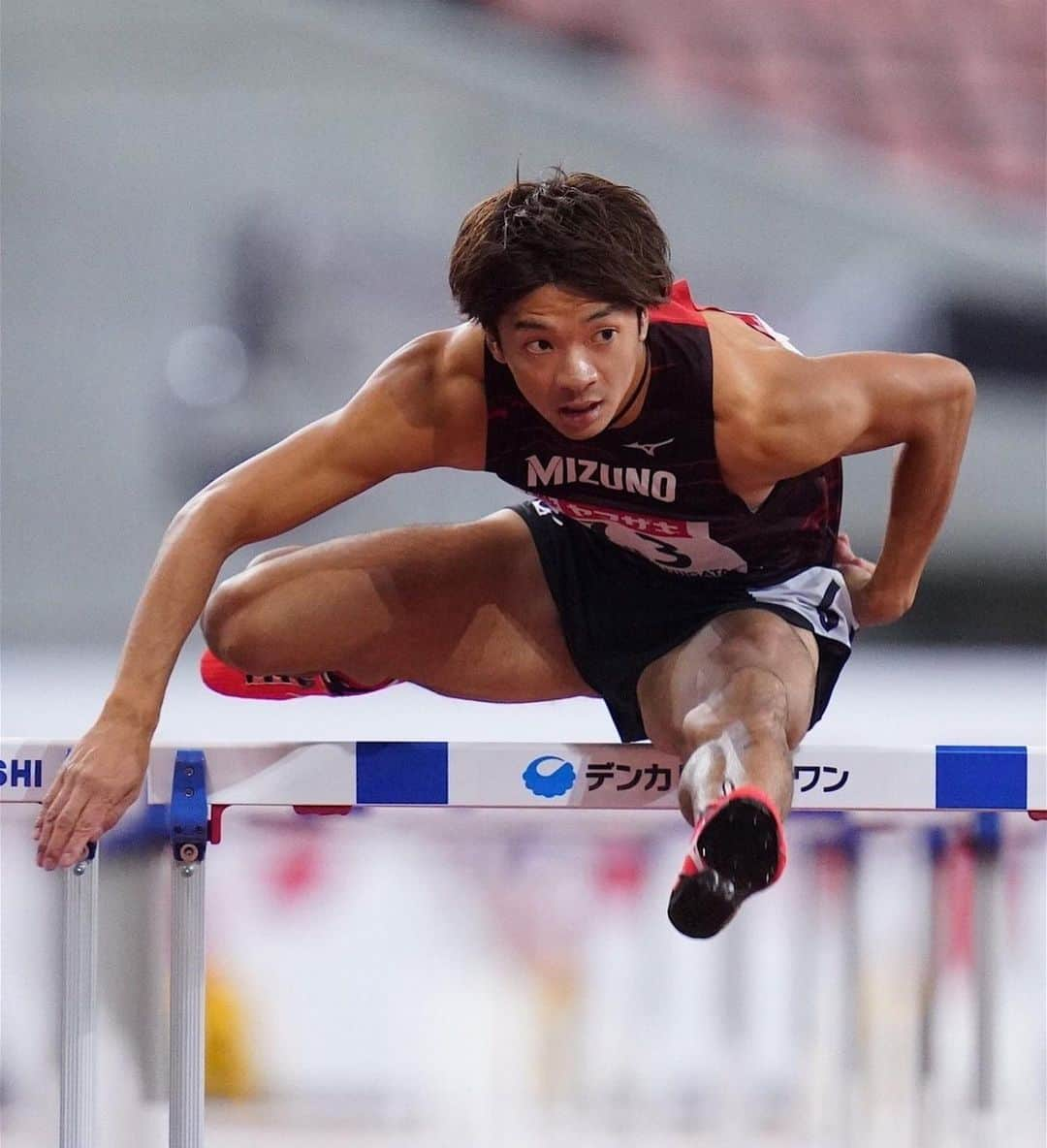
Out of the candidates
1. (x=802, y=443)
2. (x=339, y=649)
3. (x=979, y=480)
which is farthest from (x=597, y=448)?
(x=979, y=480)

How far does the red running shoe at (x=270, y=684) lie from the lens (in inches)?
78.5

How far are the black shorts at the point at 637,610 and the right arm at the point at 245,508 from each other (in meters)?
0.25

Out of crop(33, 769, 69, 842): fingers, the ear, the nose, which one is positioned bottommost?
crop(33, 769, 69, 842): fingers

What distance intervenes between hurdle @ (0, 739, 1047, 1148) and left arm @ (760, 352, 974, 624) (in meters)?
0.29

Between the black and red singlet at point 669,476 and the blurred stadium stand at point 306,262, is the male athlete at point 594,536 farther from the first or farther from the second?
the blurred stadium stand at point 306,262

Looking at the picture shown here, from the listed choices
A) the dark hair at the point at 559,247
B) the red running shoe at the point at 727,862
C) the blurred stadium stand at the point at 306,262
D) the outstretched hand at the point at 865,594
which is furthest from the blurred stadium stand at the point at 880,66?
the red running shoe at the point at 727,862

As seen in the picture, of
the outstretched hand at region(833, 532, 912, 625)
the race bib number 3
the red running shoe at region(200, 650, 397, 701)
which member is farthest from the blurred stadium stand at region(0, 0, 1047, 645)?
the race bib number 3

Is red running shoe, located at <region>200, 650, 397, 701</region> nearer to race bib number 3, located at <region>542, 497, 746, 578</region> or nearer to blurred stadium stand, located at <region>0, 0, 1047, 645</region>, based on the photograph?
race bib number 3, located at <region>542, 497, 746, 578</region>

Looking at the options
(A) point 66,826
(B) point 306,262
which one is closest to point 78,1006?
(A) point 66,826

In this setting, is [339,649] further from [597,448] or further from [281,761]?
[597,448]

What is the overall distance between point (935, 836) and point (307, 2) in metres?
3.60

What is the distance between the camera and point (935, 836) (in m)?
1.87

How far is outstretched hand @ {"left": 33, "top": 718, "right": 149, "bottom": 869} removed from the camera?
1.56 metres

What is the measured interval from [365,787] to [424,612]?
0.87 feet
